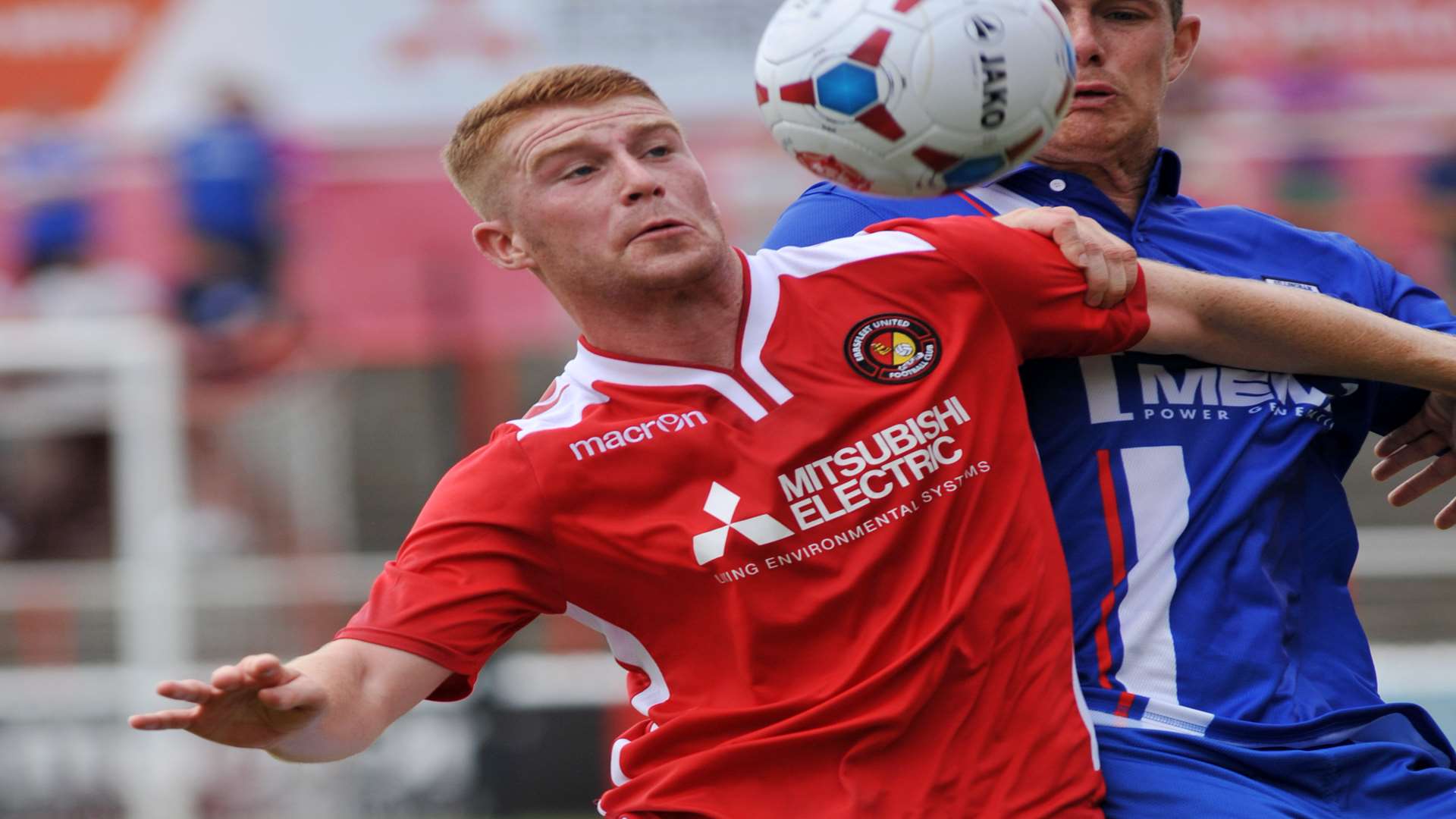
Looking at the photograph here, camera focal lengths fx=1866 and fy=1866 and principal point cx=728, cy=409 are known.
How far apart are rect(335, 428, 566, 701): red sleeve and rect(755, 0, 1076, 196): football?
0.87m

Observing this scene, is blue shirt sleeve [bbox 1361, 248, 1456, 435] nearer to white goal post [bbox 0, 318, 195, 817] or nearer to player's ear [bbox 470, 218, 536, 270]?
player's ear [bbox 470, 218, 536, 270]

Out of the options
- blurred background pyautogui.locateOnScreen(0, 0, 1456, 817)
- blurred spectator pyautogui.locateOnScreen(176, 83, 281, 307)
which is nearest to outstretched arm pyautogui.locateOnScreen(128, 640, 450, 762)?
blurred background pyautogui.locateOnScreen(0, 0, 1456, 817)

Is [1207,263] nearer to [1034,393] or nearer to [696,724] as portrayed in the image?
[1034,393]

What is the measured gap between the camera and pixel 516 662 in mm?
10141

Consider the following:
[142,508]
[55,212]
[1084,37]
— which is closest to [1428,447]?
[1084,37]

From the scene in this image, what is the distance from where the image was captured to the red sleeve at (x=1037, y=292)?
3.65m

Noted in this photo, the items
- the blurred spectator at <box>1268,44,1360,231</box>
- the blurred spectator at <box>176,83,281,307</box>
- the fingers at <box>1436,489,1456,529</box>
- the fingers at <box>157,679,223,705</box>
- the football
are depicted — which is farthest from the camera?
the blurred spectator at <box>176,83,281,307</box>

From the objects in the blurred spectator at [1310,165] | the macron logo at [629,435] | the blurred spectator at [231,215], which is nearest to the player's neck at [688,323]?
the macron logo at [629,435]

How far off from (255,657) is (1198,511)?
1860 millimetres

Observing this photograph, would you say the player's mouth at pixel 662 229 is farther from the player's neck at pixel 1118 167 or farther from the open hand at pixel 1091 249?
the player's neck at pixel 1118 167

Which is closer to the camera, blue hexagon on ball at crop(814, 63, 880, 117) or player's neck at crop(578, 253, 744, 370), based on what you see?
blue hexagon on ball at crop(814, 63, 880, 117)

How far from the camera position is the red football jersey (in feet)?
11.3

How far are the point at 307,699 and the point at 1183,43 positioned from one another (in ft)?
8.33

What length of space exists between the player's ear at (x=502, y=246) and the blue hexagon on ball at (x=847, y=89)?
2.67 ft
